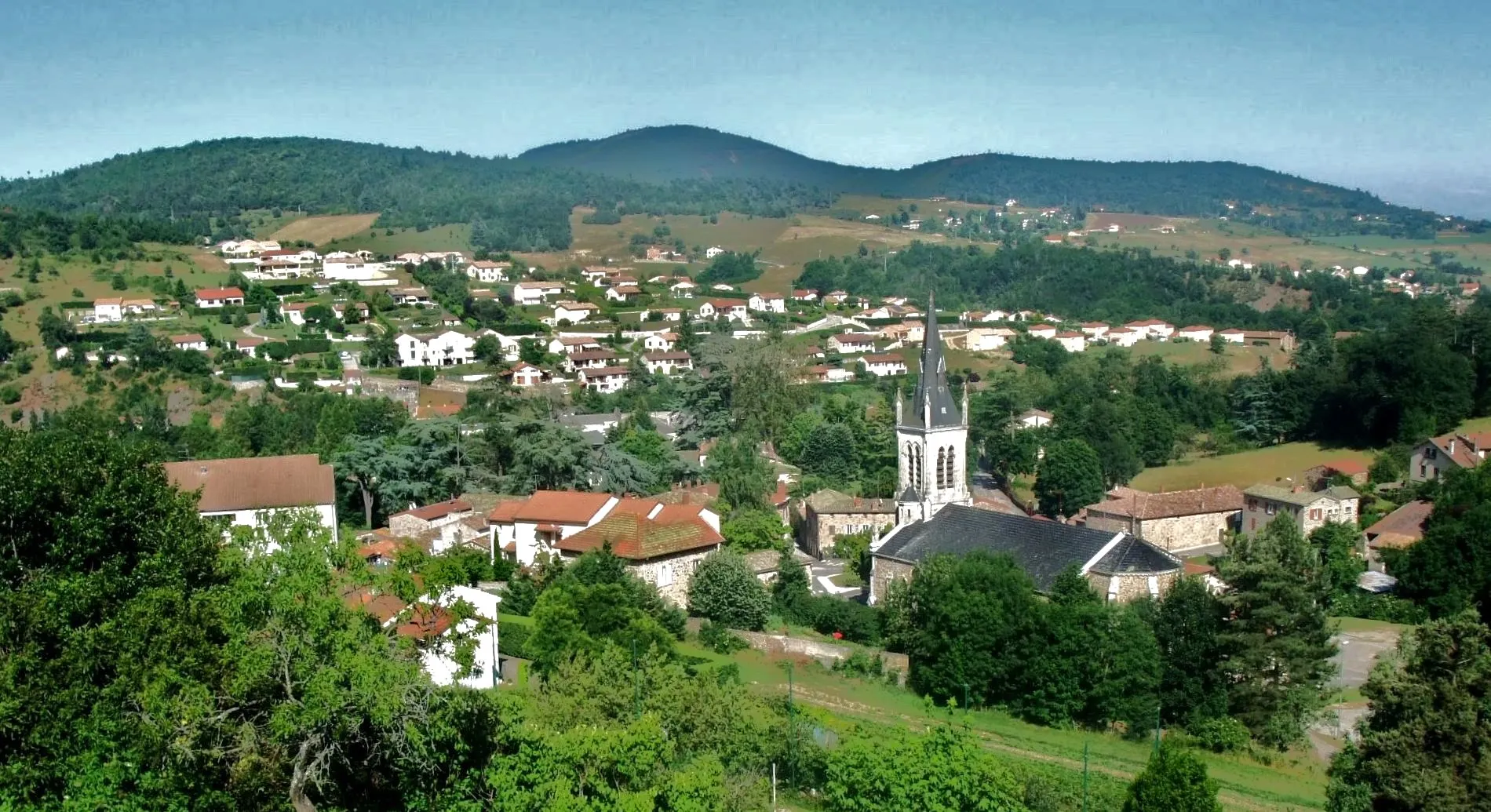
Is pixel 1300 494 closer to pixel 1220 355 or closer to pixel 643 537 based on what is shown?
pixel 643 537

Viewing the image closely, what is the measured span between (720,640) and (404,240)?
324 ft

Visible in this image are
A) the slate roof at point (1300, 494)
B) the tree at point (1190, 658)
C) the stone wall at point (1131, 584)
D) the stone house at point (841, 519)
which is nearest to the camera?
the tree at point (1190, 658)

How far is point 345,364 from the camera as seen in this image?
63.9 m

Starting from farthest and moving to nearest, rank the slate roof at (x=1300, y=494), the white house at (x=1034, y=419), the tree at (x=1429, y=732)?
the white house at (x=1034, y=419)
the slate roof at (x=1300, y=494)
the tree at (x=1429, y=732)

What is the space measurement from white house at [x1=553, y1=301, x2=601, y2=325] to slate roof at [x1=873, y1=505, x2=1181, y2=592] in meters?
53.8

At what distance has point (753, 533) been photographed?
33.8 meters

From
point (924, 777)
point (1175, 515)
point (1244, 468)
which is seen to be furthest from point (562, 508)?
point (1244, 468)

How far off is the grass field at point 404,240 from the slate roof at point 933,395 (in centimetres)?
7665

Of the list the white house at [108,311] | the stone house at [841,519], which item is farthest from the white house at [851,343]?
the white house at [108,311]

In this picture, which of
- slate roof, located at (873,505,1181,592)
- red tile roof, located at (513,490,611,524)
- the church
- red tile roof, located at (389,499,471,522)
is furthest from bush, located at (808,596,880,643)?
red tile roof, located at (389,499,471,522)

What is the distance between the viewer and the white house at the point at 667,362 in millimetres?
69812

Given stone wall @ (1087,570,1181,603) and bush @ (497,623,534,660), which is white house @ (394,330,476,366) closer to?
bush @ (497,623,534,660)

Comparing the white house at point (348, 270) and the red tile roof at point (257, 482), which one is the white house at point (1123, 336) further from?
the red tile roof at point (257, 482)

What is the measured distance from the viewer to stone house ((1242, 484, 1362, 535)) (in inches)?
1558
